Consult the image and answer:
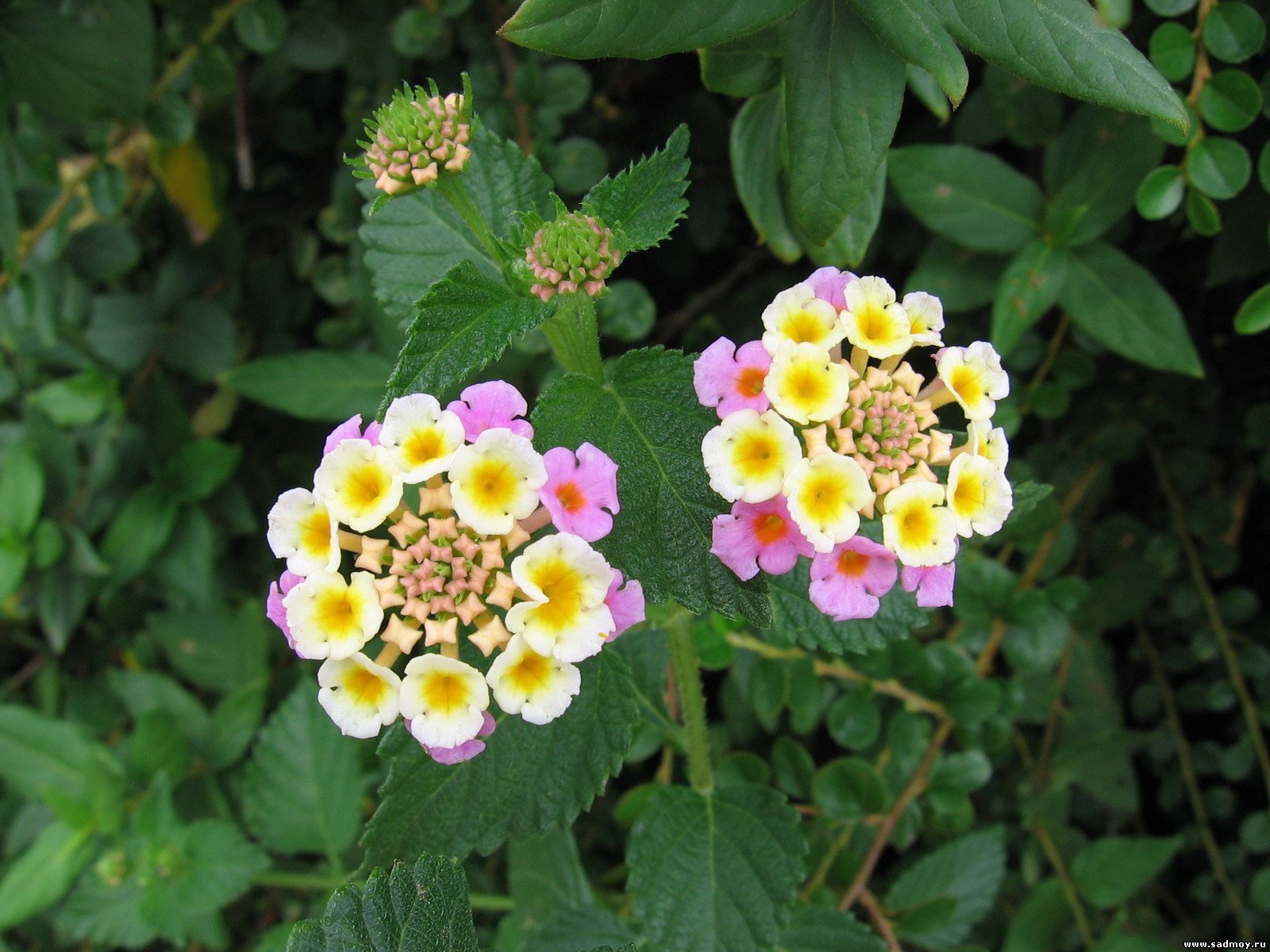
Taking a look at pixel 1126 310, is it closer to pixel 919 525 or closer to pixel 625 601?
pixel 919 525

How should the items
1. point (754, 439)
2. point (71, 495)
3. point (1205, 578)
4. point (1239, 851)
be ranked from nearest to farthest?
point (754, 439) < point (1239, 851) < point (1205, 578) < point (71, 495)

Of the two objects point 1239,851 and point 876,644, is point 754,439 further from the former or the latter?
point 1239,851

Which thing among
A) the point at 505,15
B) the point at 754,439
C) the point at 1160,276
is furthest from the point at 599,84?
the point at 754,439

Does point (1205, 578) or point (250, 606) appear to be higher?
point (1205, 578)

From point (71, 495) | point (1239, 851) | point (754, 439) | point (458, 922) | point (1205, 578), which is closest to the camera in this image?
point (754, 439)

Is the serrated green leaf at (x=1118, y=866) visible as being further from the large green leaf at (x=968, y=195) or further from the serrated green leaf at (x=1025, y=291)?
the large green leaf at (x=968, y=195)

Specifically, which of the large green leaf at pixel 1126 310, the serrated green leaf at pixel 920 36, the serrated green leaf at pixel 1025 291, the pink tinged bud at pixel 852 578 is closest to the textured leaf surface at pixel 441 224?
the serrated green leaf at pixel 920 36

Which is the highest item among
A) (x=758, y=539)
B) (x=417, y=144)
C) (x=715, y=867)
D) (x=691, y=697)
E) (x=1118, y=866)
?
(x=417, y=144)

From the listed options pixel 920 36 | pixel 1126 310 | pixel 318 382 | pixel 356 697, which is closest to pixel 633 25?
pixel 920 36
